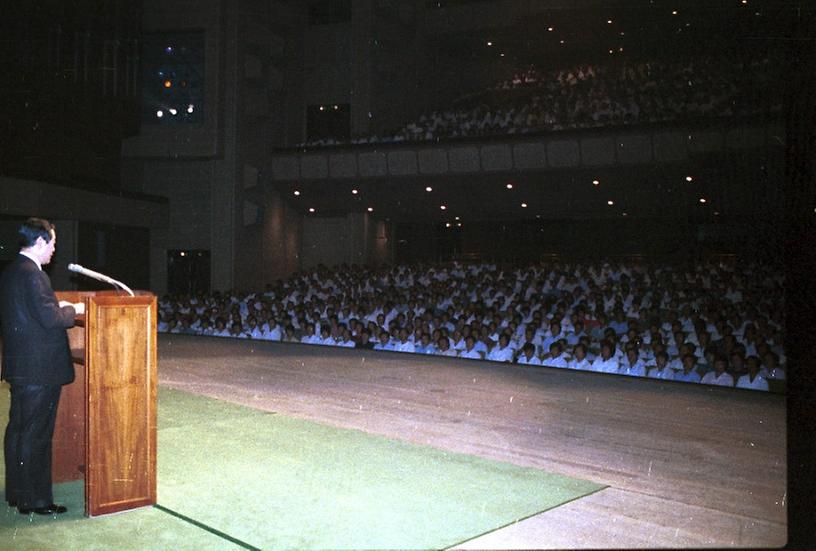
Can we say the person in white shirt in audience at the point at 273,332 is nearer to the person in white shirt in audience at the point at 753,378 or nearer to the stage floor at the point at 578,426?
the stage floor at the point at 578,426

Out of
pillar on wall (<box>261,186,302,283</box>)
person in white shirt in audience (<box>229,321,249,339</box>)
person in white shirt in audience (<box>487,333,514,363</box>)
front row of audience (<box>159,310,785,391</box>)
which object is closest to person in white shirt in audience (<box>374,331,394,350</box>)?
front row of audience (<box>159,310,785,391</box>)

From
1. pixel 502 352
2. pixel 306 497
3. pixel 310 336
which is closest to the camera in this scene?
pixel 306 497

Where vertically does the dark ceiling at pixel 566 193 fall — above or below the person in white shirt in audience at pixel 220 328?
above

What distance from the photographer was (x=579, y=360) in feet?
24.7

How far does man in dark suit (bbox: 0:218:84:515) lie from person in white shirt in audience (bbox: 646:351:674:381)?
18.3 ft

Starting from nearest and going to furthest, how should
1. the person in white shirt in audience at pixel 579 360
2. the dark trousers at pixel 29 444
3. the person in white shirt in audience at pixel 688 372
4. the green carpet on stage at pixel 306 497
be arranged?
the green carpet on stage at pixel 306 497
the dark trousers at pixel 29 444
the person in white shirt in audience at pixel 688 372
the person in white shirt in audience at pixel 579 360

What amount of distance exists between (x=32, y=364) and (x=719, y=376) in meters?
5.79

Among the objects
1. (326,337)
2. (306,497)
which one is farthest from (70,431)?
(326,337)

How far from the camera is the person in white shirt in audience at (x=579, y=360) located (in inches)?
293

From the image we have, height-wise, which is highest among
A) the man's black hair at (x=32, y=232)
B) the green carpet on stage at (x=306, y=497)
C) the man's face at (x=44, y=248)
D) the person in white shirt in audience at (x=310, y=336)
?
the man's black hair at (x=32, y=232)

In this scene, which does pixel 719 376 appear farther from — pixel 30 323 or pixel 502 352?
pixel 30 323

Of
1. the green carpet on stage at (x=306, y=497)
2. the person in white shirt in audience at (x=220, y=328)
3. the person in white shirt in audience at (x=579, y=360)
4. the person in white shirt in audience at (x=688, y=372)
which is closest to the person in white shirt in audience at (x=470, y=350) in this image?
the person in white shirt in audience at (x=579, y=360)

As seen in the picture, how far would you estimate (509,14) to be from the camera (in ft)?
62.2

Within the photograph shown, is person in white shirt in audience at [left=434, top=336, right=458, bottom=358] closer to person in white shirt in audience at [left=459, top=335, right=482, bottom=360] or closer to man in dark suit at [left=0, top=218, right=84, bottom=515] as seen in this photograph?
person in white shirt in audience at [left=459, top=335, right=482, bottom=360]
